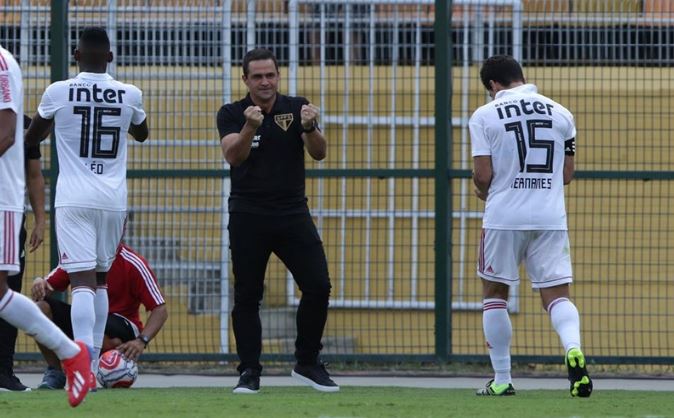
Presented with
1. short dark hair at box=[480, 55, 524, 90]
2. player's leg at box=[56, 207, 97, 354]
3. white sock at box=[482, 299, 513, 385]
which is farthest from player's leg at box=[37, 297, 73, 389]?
short dark hair at box=[480, 55, 524, 90]

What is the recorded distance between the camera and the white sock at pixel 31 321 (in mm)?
6711

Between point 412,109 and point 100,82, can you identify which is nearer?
point 100,82

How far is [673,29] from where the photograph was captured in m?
10.7

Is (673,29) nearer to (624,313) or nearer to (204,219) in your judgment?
(624,313)

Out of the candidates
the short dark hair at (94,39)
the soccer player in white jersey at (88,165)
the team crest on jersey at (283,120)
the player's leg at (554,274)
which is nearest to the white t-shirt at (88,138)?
the soccer player in white jersey at (88,165)

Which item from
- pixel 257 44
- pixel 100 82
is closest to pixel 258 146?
pixel 100 82

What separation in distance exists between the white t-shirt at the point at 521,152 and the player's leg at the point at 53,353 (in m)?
A: 2.89

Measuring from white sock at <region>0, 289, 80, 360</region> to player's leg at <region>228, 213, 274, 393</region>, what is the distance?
188cm

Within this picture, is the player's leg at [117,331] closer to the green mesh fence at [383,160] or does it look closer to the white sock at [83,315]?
the white sock at [83,315]

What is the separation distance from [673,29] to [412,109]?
2.03m

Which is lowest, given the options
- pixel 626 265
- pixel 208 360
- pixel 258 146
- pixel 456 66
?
pixel 208 360

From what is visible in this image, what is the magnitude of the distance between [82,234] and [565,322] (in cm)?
277

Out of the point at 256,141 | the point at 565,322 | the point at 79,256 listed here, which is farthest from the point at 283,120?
the point at 565,322

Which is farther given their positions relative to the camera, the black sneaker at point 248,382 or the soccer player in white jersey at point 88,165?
the black sneaker at point 248,382
